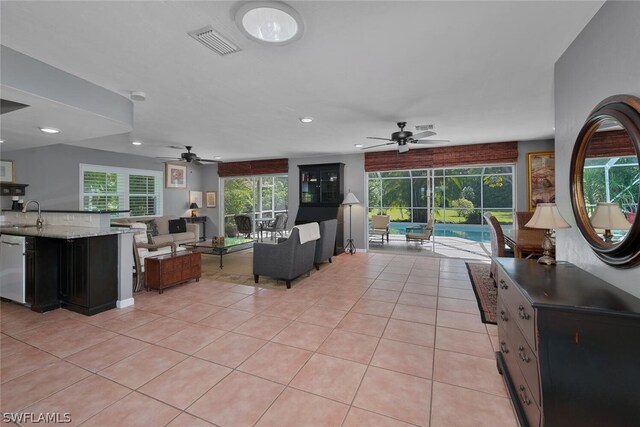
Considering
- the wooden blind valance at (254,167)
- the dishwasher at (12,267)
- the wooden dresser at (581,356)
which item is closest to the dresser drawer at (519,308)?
the wooden dresser at (581,356)

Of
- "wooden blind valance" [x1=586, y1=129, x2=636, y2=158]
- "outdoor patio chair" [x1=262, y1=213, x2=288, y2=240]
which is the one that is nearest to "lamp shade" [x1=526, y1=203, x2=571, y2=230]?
"wooden blind valance" [x1=586, y1=129, x2=636, y2=158]

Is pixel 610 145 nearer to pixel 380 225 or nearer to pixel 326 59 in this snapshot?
pixel 326 59

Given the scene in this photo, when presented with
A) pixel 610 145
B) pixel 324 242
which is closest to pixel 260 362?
pixel 610 145

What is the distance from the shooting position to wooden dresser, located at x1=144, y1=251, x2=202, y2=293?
3.81 metres

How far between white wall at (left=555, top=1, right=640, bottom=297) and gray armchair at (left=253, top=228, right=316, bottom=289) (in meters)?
2.94

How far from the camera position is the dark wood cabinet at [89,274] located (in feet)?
10.2

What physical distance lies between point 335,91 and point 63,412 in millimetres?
3300

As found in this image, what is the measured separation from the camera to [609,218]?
1.51m

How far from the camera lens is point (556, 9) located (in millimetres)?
1687

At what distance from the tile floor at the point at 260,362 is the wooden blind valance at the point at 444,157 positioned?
333 centimetres

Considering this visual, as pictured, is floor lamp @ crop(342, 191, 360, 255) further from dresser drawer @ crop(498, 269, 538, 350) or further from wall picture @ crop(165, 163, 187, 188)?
wall picture @ crop(165, 163, 187, 188)

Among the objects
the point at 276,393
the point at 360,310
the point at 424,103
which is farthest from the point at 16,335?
the point at 424,103

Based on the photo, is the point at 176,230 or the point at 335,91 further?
the point at 176,230

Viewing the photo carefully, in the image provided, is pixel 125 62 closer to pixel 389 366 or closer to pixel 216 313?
pixel 216 313
